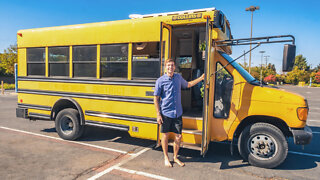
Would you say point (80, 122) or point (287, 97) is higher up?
point (287, 97)

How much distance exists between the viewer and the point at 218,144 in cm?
556

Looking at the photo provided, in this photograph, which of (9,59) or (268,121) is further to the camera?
(9,59)

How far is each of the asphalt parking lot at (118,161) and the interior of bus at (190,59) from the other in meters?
1.41

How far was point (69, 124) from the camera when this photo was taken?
18.4 feet

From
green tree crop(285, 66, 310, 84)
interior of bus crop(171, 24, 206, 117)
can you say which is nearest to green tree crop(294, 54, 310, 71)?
green tree crop(285, 66, 310, 84)

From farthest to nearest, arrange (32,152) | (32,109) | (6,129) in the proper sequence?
(6,129) < (32,109) < (32,152)

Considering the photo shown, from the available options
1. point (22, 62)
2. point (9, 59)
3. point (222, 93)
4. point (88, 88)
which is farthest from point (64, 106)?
point (9, 59)

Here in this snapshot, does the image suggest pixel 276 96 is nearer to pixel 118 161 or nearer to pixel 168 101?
pixel 168 101

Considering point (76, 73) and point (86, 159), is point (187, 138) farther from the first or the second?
point (76, 73)

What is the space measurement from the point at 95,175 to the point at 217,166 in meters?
2.28

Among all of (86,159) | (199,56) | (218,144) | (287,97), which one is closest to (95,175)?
(86,159)

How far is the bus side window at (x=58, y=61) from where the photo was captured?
543 cm

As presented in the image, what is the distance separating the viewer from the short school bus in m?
3.95

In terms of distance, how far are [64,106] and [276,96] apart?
16.8 ft
